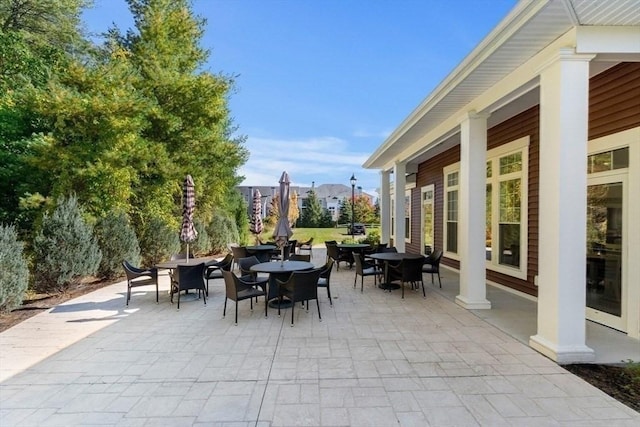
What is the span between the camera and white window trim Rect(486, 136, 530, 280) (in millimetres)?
6523

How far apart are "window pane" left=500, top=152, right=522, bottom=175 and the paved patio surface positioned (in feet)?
11.3

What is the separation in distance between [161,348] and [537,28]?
531 cm

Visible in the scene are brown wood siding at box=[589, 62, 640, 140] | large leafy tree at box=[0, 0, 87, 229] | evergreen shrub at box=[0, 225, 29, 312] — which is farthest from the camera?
large leafy tree at box=[0, 0, 87, 229]

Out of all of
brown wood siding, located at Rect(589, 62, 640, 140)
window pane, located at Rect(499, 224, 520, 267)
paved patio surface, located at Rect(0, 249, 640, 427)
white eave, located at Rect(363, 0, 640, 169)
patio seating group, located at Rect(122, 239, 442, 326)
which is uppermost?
white eave, located at Rect(363, 0, 640, 169)

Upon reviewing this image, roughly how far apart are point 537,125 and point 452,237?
15.0 feet

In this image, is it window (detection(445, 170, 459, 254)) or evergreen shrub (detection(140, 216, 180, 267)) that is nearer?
window (detection(445, 170, 459, 254))

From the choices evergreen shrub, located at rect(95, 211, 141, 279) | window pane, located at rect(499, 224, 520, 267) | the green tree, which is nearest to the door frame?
window pane, located at rect(499, 224, 520, 267)

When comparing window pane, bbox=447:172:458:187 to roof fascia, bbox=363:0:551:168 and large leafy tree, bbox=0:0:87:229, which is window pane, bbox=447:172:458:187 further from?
large leafy tree, bbox=0:0:87:229

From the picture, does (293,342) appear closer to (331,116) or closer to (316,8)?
(316,8)

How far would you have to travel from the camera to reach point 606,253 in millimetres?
4840

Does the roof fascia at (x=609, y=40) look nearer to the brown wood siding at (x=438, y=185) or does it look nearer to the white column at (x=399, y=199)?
the brown wood siding at (x=438, y=185)

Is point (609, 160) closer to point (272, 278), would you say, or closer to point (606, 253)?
point (606, 253)

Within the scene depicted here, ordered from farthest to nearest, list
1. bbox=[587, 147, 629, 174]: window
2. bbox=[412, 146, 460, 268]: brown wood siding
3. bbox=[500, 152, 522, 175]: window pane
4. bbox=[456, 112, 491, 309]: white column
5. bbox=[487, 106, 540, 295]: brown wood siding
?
bbox=[412, 146, 460, 268]: brown wood siding < bbox=[500, 152, 522, 175]: window pane < bbox=[487, 106, 540, 295]: brown wood siding < bbox=[456, 112, 491, 309]: white column < bbox=[587, 147, 629, 174]: window

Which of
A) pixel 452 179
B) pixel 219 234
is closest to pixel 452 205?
pixel 452 179
